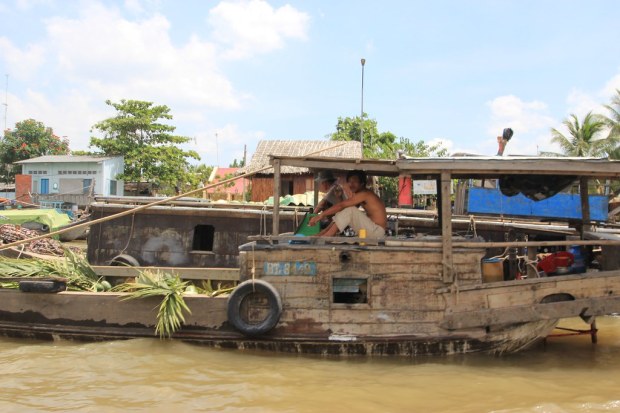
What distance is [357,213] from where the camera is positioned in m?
5.84

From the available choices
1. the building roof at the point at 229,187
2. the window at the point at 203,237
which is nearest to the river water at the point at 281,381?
the window at the point at 203,237

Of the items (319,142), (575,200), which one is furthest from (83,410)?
(319,142)

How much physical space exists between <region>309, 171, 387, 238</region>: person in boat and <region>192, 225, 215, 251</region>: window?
4436 mm

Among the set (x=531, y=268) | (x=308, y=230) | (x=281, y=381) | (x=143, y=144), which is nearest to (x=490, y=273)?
(x=531, y=268)

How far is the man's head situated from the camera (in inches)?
234

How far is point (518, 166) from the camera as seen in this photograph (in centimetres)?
517

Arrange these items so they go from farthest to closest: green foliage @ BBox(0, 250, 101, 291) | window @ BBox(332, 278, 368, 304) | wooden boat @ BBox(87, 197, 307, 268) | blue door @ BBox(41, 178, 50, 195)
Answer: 1. blue door @ BBox(41, 178, 50, 195)
2. wooden boat @ BBox(87, 197, 307, 268)
3. green foliage @ BBox(0, 250, 101, 291)
4. window @ BBox(332, 278, 368, 304)

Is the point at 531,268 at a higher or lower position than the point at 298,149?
lower

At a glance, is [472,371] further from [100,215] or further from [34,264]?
[100,215]

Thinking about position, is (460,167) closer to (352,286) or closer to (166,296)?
(352,286)

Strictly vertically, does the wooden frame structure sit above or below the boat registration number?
above

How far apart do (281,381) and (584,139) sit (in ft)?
80.9

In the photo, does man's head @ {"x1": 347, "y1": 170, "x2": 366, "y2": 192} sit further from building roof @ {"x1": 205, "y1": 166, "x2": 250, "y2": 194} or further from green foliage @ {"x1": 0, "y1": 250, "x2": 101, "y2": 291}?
building roof @ {"x1": 205, "y1": 166, "x2": 250, "y2": 194}

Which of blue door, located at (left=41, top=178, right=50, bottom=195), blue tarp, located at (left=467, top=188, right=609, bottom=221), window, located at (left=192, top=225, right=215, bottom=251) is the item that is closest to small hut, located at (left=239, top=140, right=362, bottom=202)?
blue tarp, located at (left=467, top=188, right=609, bottom=221)
